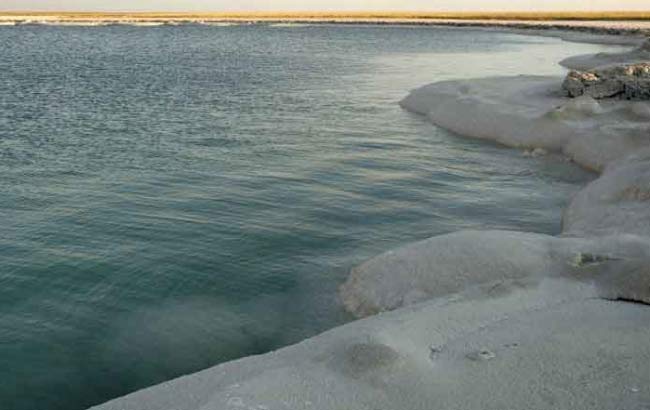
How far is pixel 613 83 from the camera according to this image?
120 feet

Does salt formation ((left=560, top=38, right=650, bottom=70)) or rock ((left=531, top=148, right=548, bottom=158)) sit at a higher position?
salt formation ((left=560, top=38, right=650, bottom=70))

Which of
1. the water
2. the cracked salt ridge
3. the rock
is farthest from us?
the rock

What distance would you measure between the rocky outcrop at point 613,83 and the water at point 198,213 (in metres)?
8.55

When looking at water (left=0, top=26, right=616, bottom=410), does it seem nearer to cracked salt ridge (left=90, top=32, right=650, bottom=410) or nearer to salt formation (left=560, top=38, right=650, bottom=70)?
cracked salt ridge (left=90, top=32, right=650, bottom=410)

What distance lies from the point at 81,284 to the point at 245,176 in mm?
10822

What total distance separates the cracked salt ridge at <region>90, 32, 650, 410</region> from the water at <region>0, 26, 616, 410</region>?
233 cm

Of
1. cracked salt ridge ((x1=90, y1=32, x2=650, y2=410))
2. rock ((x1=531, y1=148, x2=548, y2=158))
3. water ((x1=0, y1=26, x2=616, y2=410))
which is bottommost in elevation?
rock ((x1=531, y1=148, x2=548, y2=158))

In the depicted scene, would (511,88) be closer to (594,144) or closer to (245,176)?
(594,144)

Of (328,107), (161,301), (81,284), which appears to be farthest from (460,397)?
(328,107)

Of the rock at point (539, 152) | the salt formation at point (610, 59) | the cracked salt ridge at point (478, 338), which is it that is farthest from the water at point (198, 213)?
the salt formation at point (610, 59)

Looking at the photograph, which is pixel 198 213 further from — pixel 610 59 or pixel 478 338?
pixel 610 59

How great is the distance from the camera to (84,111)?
1559 inches

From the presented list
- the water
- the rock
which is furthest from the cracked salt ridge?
the rock

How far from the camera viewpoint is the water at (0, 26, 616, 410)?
13.6m
